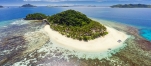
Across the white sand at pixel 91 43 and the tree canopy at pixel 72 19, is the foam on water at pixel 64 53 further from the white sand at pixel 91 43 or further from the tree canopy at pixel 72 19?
the tree canopy at pixel 72 19

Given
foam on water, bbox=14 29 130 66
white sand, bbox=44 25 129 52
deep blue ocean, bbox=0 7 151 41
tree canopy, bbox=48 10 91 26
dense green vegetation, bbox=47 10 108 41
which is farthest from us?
deep blue ocean, bbox=0 7 151 41

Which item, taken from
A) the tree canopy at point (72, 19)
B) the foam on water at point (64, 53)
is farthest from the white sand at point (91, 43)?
the tree canopy at point (72, 19)

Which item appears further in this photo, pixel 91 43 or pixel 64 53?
pixel 91 43

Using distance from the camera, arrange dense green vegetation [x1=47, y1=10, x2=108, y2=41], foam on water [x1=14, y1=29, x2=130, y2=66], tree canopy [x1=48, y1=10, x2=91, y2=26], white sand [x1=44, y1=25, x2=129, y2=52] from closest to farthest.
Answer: foam on water [x1=14, y1=29, x2=130, y2=66], white sand [x1=44, y1=25, x2=129, y2=52], dense green vegetation [x1=47, y1=10, x2=108, y2=41], tree canopy [x1=48, y1=10, x2=91, y2=26]

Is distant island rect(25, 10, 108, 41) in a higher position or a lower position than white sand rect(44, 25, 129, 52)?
higher

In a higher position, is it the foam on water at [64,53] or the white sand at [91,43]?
the white sand at [91,43]

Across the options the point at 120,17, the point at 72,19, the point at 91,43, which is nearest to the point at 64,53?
the point at 91,43

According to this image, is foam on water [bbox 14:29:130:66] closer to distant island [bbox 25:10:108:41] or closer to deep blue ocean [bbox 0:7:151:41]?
distant island [bbox 25:10:108:41]

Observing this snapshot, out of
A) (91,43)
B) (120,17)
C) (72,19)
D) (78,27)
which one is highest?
(72,19)

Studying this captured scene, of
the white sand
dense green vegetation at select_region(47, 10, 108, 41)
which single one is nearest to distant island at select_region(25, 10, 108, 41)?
dense green vegetation at select_region(47, 10, 108, 41)

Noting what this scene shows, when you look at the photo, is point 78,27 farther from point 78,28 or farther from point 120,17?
point 120,17

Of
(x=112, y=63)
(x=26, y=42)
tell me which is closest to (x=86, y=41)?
(x=112, y=63)

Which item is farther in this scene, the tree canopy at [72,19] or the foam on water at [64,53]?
the tree canopy at [72,19]
